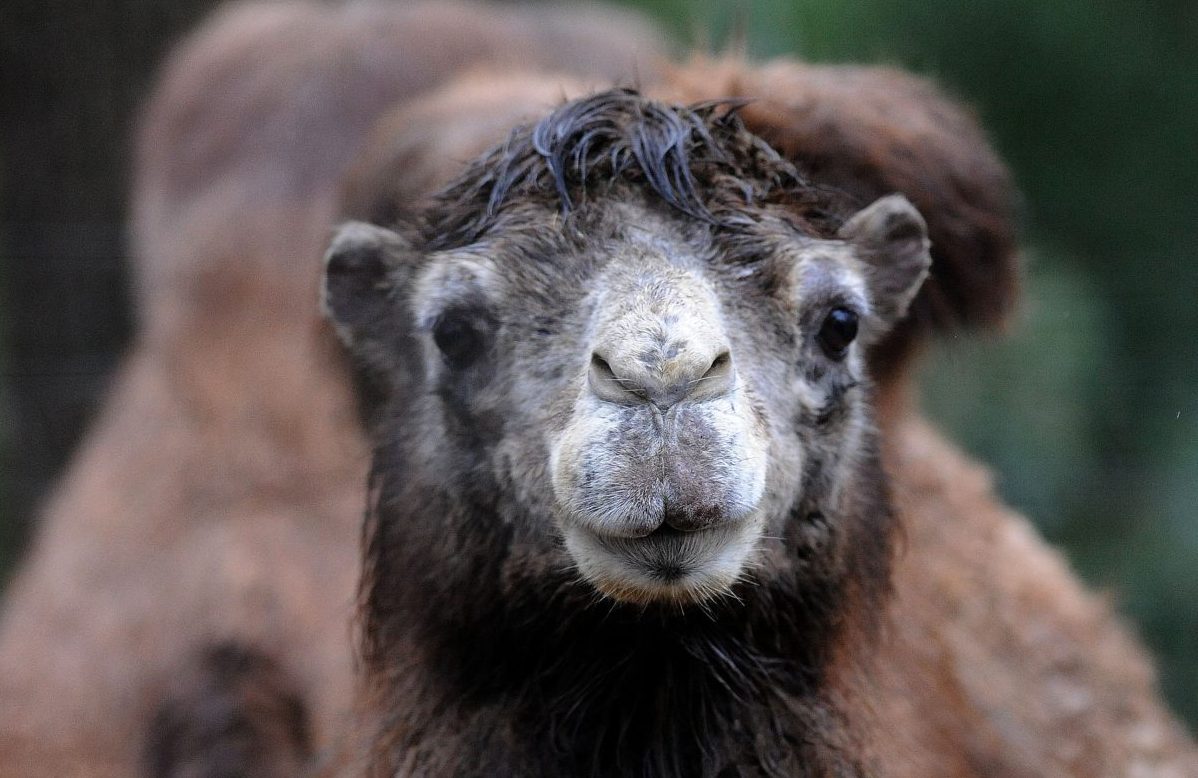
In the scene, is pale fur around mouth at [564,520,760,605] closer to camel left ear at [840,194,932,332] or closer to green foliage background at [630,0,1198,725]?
camel left ear at [840,194,932,332]

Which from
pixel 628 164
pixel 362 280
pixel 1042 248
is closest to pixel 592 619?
pixel 628 164

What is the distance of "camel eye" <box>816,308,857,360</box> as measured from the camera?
9.82 feet

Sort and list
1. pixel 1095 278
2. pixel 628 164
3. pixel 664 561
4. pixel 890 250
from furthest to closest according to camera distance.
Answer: pixel 1095 278
pixel 890 250
pixel 628 164
pixel 664 561

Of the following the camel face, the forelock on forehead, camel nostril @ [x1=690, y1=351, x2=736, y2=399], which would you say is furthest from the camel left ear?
camel nostril @ [x1=690, y1=351, x2=736, y2=399]

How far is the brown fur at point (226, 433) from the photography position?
16.2ft

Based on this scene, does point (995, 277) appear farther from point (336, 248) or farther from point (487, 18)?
point (487, 18)

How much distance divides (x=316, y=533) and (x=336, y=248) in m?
2.08

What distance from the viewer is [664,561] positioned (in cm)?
252

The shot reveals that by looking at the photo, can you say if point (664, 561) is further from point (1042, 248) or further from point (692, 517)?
point (1042, 248)

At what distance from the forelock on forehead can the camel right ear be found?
228 millimetres

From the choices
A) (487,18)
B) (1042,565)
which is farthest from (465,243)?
(487,18)

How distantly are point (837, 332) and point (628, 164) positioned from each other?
541 mm

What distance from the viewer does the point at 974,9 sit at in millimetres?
7531

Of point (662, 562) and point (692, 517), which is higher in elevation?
point (692, 517)
